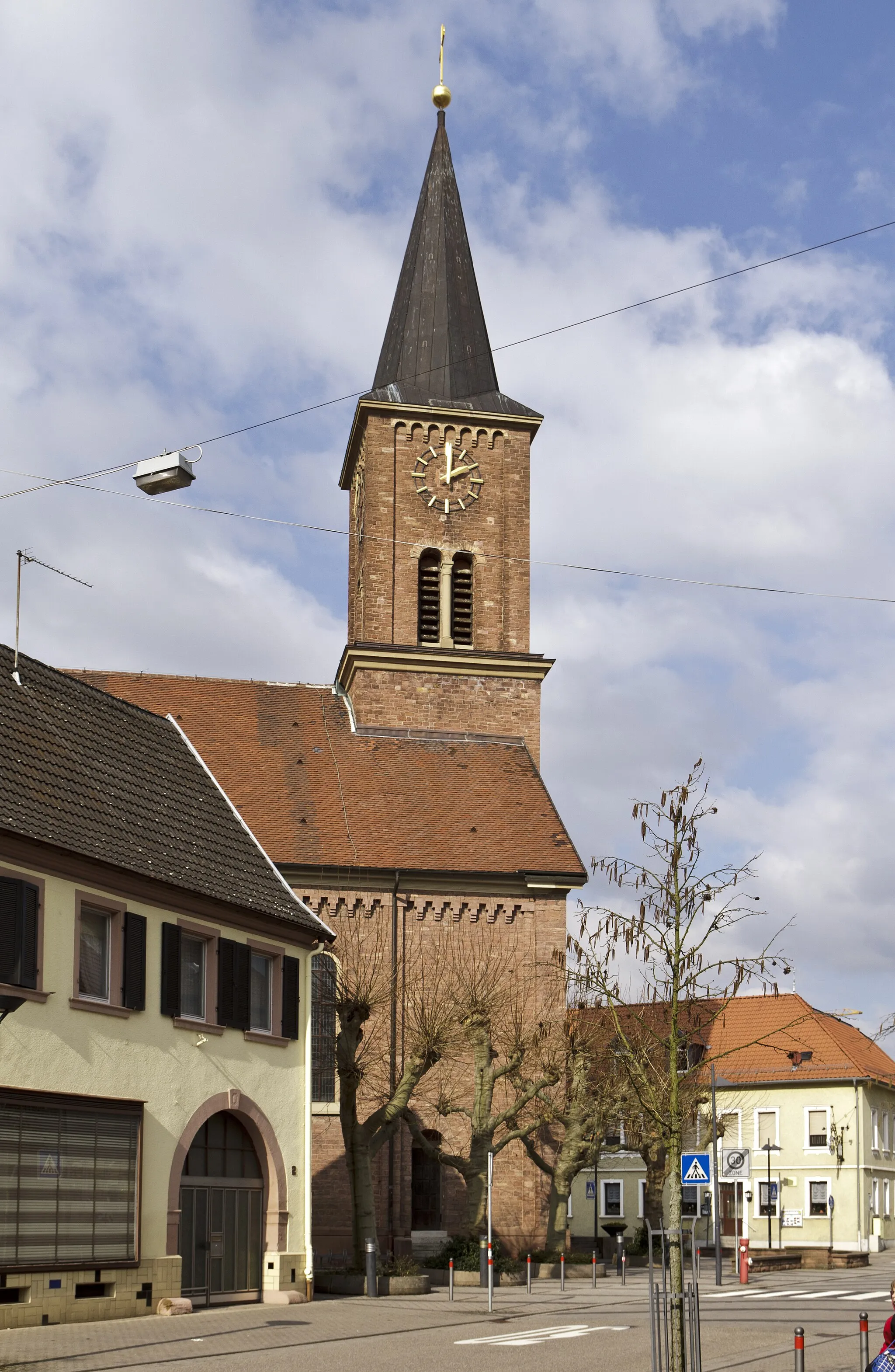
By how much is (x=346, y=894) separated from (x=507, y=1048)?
5593mm

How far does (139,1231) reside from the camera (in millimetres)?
22672

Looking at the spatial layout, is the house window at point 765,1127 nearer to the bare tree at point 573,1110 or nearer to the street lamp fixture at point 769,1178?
the street lamp fixture at point 769,1178

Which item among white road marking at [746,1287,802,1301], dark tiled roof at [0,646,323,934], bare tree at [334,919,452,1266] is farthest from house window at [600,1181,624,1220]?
dark tiled roof at [0,646,323,934]

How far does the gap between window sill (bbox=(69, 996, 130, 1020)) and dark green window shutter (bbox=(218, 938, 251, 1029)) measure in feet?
8.46

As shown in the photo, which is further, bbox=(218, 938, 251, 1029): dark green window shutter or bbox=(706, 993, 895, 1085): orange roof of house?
bbox=(706, 993, 895, 1085): orange roof of house

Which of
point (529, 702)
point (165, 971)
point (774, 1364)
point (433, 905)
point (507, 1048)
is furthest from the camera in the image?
point (529, 702)

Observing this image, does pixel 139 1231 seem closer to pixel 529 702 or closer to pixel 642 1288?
pixel 642 1288

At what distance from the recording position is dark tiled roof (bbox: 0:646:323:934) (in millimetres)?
22609

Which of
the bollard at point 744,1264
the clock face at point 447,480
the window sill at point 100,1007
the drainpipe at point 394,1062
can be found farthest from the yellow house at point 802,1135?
the window sill at point 100,1007

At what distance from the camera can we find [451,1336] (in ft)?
67.2

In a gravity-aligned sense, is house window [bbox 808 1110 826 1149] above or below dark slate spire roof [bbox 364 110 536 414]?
below

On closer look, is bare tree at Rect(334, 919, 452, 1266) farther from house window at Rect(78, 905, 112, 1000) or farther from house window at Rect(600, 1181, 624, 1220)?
house window at Rect(600, 1181, 624, 1220)

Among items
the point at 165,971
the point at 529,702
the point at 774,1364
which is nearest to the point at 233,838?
the point at 165,971

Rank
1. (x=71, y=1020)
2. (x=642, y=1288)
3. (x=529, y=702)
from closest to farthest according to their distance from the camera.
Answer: (x=71, y=1020) → (x=642, y=1288) → (x=529, y=702)
